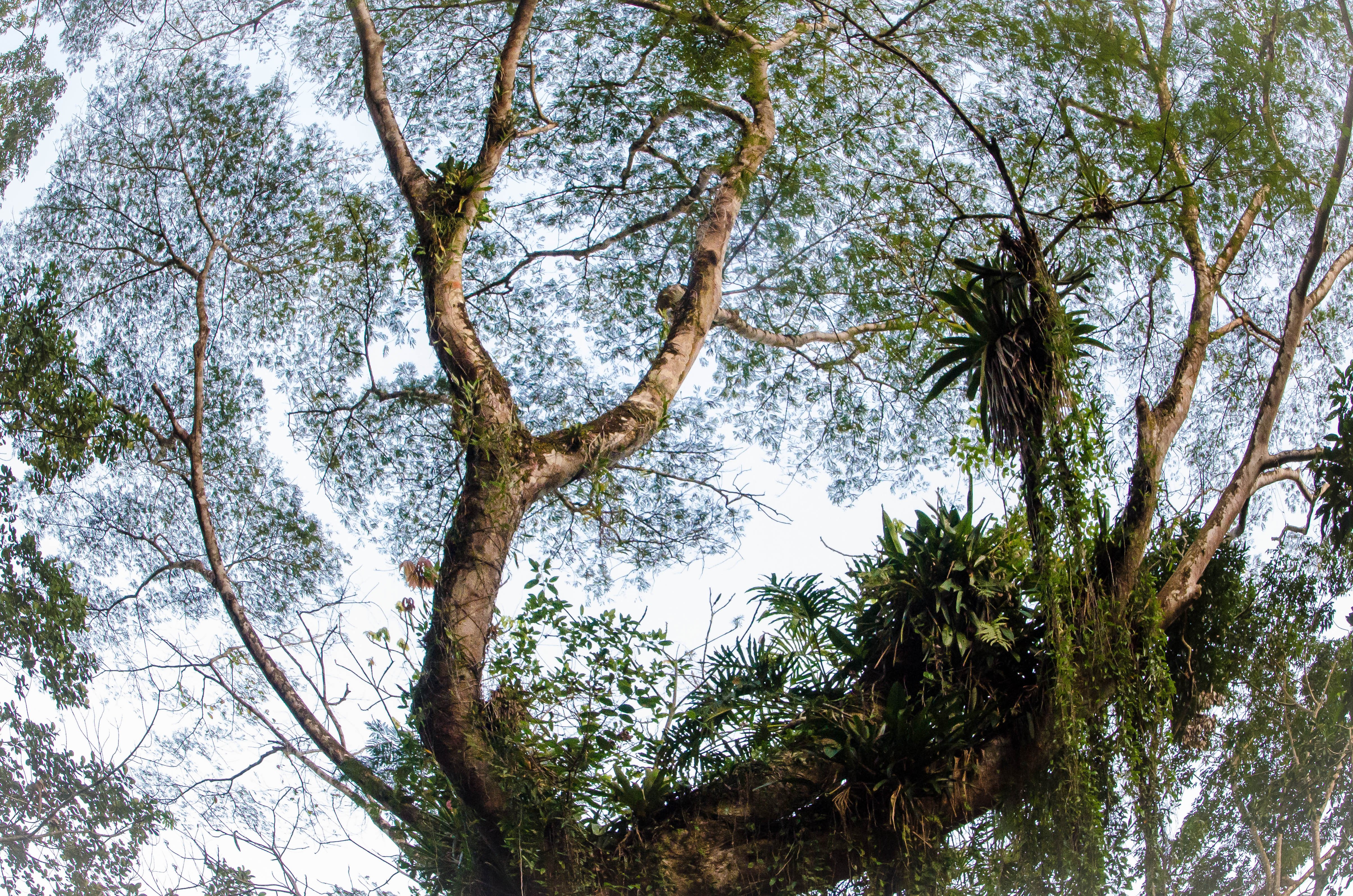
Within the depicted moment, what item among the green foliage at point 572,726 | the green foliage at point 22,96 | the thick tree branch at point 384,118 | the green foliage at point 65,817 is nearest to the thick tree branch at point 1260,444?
the green foliage at point 572,726

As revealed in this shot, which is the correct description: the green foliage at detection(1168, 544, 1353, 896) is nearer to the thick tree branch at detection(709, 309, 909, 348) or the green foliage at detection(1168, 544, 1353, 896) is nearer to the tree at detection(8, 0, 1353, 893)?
the tree at detection(8, 0, 1353, 893)

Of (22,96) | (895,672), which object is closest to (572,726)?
(895,672)

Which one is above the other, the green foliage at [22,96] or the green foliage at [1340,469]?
the green foliage at [22,96]

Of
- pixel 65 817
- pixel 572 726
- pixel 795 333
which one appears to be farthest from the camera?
pixel 795 333

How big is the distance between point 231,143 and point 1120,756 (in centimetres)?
668

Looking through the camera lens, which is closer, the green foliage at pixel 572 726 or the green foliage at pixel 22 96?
the green foliage at pixel 572 726

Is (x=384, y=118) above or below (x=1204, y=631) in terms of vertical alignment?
above

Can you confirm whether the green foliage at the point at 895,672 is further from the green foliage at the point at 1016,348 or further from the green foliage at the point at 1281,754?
the green foliage at the point at 1281,754

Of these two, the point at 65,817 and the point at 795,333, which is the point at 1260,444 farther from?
the point at 65,817

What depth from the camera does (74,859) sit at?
570 cm

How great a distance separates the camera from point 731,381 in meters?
8.22

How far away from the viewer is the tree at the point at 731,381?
3.97 m

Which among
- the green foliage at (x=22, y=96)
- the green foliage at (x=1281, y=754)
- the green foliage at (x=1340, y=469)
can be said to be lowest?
the green foliage at (x=1281, y=754)

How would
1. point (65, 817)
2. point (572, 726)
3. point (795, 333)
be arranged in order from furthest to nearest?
point (795, 333) → point (65, 817) → point (572, 726)
